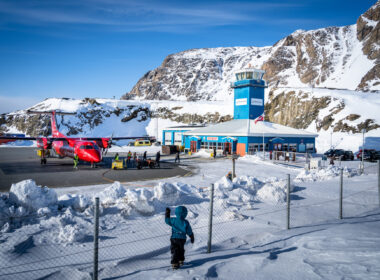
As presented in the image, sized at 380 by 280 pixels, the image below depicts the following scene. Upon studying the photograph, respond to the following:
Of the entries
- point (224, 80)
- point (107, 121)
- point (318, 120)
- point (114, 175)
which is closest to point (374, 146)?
point (318, 120)

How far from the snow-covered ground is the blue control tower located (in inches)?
1322

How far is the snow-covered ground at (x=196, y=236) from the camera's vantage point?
636cm

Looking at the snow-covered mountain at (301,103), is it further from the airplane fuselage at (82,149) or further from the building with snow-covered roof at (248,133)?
the airplane fuselage at (82,149)

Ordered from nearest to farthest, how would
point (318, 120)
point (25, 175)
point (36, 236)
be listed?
1. point (36, 236)
2. point (25, 175)
3. point (318, 120)

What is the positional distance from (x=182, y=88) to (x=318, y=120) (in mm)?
137865

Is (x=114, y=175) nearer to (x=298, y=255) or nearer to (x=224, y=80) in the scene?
(x=298, y=255)

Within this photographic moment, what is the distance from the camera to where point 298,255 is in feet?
23.4

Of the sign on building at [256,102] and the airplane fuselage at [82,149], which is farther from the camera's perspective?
the sign on building at [256,102]

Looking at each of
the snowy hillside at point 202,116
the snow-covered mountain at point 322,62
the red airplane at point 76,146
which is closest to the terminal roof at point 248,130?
the snowy hillside at point 202,116

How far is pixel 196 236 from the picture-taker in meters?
9.05

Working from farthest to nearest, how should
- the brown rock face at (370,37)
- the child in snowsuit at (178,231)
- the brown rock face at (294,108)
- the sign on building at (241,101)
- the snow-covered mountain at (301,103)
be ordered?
the brown rock face at (370,37), the brown rock face at (294,108), the snow-covered mountain at (301,103), the sign on building at (241,101), the child in snowsuit at (178,231)

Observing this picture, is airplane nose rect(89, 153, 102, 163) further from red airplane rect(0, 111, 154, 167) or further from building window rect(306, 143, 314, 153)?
building window rect(306, 143, 314, 153)

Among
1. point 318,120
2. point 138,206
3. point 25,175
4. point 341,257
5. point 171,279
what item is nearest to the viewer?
point 171,279

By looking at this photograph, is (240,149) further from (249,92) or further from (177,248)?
(177,248)
